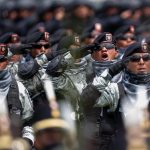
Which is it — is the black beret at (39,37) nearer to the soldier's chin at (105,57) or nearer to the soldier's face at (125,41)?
the soldier's face at (125,41)

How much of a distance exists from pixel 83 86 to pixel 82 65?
50 cm

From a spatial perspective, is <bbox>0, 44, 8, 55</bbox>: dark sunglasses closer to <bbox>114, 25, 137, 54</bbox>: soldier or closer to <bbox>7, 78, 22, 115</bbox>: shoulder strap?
<bbox>7, 78, 22, 115</bbox>: shoulder strap

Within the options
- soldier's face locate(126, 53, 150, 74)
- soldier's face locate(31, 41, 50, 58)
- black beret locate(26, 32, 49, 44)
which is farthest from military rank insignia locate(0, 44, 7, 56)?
soldier's face locate(126, 53, 150, 74)

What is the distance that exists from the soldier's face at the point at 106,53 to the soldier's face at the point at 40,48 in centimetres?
169

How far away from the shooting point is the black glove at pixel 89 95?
597 inches

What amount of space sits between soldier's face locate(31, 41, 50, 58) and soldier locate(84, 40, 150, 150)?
2806 mm

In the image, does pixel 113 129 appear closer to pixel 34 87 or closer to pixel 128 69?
pixel 128 69

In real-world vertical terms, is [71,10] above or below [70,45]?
below

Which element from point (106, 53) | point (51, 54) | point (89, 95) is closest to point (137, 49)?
point (89, 95)

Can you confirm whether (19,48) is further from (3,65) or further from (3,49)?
(3,65)

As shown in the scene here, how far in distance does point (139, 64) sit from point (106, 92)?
1.80 feet

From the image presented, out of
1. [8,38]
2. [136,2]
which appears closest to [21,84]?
[8,38]

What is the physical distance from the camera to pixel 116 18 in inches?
A: 1049

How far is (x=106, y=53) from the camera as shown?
16359 millimetres
